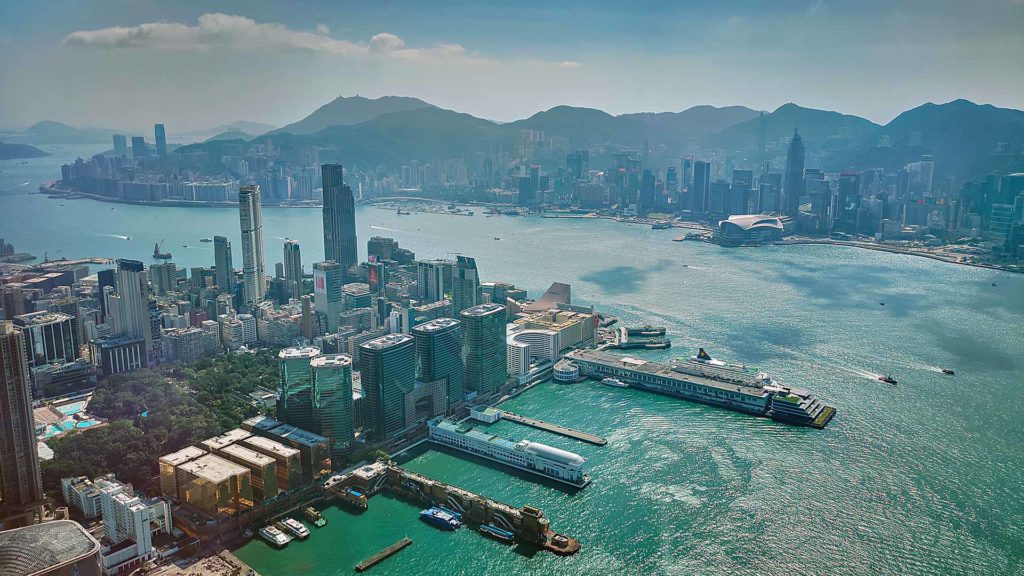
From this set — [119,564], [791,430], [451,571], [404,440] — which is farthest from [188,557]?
[791,430]

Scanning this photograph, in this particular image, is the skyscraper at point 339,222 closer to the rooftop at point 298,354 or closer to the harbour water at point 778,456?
the harbour water at point 778,456

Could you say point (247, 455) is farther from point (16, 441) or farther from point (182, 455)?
point (16, 441)

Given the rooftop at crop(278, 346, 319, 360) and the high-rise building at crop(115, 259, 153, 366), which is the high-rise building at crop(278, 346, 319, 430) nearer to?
the rooftop at crop(278, 346, 319, 360)

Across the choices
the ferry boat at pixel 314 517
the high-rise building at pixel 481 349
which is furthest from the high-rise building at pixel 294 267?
the ferry boat at pixel 314 517

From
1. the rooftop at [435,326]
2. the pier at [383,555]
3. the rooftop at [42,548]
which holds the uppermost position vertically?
the rooftop at [435,326]

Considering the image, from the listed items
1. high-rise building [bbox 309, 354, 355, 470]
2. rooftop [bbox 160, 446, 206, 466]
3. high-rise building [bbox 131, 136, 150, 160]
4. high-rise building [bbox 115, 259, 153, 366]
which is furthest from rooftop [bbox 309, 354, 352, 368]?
high-rise building [bbox 131, 136, 150, 160]

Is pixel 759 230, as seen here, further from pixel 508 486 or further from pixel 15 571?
pixel 15 571
